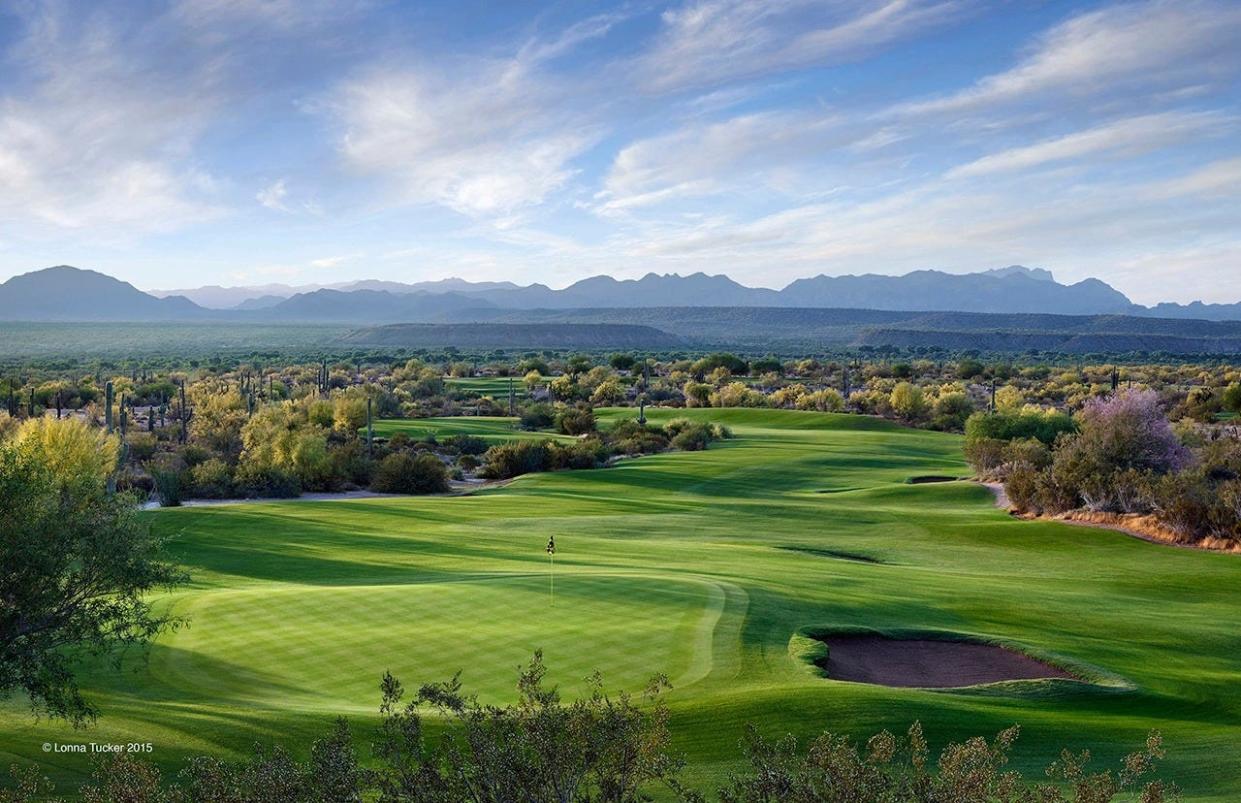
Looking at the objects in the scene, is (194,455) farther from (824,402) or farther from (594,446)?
(824,402)

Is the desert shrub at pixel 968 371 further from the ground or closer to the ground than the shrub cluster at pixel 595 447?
further from the ground

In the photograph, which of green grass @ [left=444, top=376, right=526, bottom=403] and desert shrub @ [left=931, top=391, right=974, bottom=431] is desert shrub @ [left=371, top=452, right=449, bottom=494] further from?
desert shrub @ [left=931, top=391, right=974, bottom=431]

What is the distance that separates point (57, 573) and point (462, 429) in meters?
57.4

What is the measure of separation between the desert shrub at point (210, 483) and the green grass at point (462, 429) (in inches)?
635

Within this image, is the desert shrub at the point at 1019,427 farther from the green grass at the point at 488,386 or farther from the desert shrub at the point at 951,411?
the green grass at the point at 488,386

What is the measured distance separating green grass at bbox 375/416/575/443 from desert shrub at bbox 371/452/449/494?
40.2 feet

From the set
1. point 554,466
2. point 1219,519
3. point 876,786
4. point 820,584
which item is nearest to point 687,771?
point 876,786

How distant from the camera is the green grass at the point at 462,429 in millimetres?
65375

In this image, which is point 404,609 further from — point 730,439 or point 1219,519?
point 730,439

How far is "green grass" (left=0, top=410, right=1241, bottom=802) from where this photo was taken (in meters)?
13.9

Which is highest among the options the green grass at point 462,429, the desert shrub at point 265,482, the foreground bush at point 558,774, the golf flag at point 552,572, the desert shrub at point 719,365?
the desert shrub at point 719,365

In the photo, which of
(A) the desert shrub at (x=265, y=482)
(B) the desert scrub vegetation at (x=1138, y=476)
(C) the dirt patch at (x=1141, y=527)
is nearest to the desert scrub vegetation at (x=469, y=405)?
(A) the desert shrub at (x=265, y=482)

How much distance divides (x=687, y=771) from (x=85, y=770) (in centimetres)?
693

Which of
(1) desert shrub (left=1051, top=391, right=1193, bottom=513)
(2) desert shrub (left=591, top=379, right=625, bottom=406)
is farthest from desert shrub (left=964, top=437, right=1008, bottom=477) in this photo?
(2) desert shrub (left=591, top=379, right=625, bottom=406)
